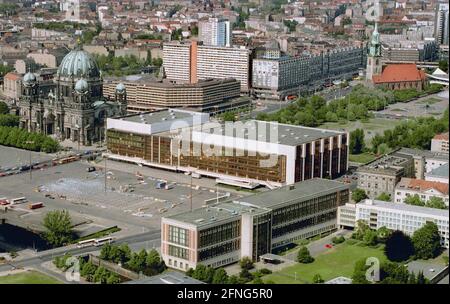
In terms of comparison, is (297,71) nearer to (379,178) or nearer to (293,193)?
(379,178)

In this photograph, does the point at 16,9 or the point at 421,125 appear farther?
Result: the point at 16,9

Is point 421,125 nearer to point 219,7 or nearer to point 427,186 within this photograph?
point 427,186

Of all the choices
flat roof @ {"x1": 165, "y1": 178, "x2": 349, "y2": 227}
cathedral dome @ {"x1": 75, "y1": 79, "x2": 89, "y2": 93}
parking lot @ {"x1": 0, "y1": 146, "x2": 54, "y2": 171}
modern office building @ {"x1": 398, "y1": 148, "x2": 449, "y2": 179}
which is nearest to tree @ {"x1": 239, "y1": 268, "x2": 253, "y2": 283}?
flat roof @ {"x1": 165, "y1": 178, "x2": 349, "y2": 227}

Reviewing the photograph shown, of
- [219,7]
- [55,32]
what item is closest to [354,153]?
[55,32]

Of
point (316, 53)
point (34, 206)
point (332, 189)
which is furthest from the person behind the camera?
point (316, 53)

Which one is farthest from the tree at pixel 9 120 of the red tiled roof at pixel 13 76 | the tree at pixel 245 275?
the tree at pixel 245 275
